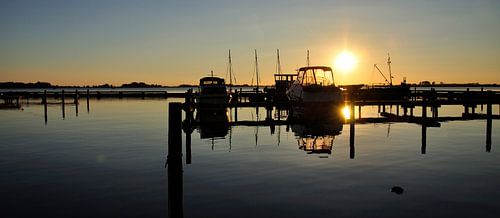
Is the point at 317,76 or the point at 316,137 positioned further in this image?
the point at 317,76

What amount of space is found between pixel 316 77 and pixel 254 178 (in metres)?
22.5

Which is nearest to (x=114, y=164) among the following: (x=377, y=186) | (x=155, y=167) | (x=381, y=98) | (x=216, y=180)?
(x=155, y=167)

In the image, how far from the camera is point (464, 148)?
21.5 m

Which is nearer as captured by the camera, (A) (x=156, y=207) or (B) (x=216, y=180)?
(A) (x=156, y=207)

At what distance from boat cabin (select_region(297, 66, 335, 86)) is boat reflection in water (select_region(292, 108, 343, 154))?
574cm

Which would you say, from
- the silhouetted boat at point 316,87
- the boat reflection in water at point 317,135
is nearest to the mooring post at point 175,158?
the boat reflection in water at point 317,135

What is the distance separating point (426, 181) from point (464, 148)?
9.26m

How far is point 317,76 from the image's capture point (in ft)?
117

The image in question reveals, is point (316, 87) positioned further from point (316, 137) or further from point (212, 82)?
point (212, 82)

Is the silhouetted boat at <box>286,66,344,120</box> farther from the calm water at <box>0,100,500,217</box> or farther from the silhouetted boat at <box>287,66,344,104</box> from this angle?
the calm water at <box>0,100,500,217</box>

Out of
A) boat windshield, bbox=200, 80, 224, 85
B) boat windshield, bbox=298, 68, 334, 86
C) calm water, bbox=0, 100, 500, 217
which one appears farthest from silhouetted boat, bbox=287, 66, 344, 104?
calm water, bbox=0, 100, 500, 217

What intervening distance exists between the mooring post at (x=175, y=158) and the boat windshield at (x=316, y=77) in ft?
85.2

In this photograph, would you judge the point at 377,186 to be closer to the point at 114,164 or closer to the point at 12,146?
the point at 114,164

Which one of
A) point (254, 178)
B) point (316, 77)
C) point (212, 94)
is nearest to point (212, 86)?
point (212, 94)
